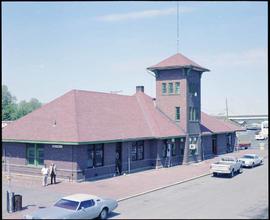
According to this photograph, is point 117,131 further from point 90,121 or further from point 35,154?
point 35,154

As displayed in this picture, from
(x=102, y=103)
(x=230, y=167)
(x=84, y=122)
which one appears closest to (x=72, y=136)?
(x=84, y=122)

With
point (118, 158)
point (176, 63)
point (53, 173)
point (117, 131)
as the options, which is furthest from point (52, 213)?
point (176, 63)

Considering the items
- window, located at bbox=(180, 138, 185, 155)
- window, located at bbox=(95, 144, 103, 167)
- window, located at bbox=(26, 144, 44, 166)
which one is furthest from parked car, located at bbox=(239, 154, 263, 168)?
window, located at bbox=(26, 144, 44, 166)

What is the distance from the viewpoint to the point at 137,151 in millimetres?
35281

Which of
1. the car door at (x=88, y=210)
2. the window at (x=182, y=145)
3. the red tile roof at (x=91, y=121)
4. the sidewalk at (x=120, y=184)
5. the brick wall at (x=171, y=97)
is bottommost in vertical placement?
the sidewalk at (x=120, y=184)

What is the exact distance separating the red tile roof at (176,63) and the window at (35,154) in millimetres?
15809

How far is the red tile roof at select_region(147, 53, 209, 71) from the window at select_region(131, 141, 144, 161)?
926 centimetres

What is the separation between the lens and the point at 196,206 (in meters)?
21.2

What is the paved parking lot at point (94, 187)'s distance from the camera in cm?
2238

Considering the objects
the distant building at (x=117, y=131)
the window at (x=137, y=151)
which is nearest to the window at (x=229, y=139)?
the distant building at (x=117, y=131)

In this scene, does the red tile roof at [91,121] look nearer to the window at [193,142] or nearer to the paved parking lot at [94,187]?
the window at [193,142]

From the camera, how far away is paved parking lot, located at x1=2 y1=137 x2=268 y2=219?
22.4 meters

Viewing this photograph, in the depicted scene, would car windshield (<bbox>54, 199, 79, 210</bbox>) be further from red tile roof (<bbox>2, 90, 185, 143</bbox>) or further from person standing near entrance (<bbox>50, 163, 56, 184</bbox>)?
person standing near entrance (<bbox>50, 163, 56, 184</bbox>)

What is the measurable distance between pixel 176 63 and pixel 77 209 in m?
26.0
